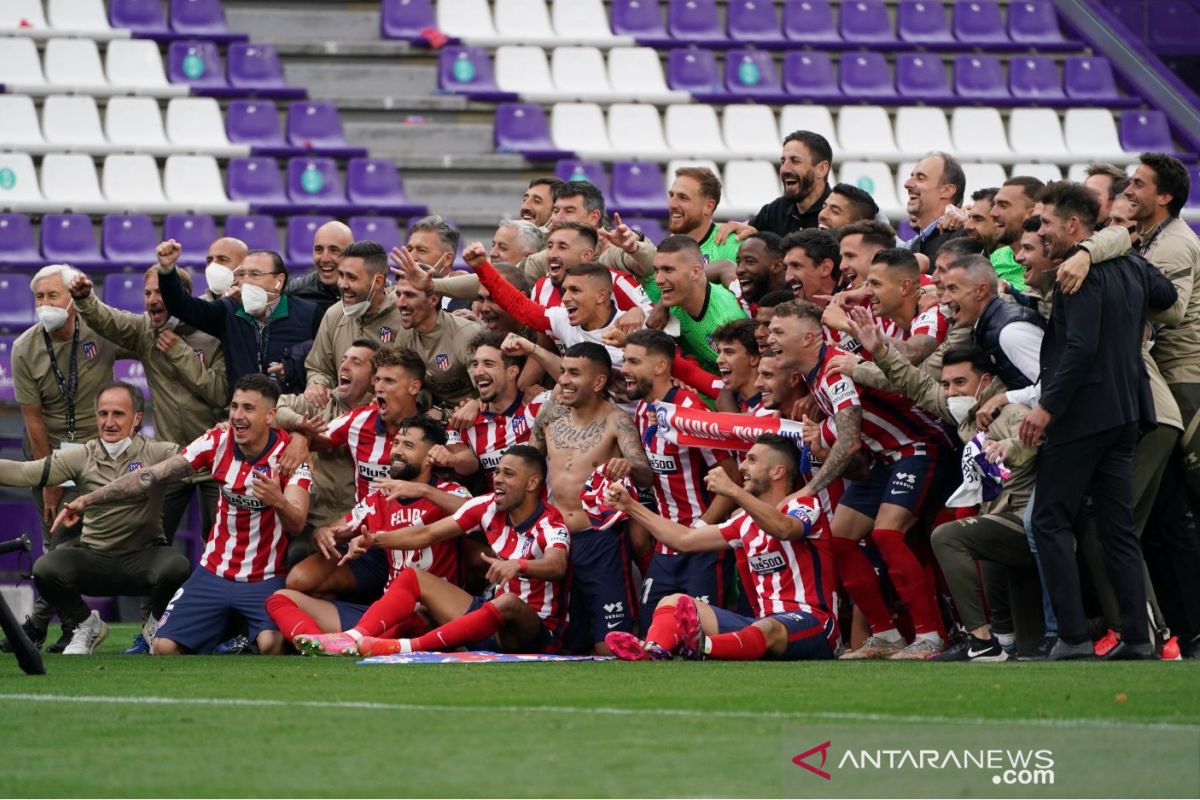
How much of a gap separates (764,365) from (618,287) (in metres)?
1.18

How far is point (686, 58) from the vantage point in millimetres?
17797

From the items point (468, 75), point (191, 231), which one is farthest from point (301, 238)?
point (468, 75)

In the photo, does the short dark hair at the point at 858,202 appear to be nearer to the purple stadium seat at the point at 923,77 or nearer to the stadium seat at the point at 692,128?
the stadium seat at the point at 692,128

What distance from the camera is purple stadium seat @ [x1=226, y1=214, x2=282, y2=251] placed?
15.0 m

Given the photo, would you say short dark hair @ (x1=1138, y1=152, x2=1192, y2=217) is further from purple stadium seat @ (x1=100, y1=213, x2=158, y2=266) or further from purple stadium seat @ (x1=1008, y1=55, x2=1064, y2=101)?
purple stadium seat @ (x1=1008, y1=55, x2=1064, y2=101)

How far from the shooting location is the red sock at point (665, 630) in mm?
8055

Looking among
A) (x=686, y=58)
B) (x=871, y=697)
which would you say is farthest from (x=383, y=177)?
(x=871, y=697)

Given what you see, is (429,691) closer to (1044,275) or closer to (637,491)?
(637,491)

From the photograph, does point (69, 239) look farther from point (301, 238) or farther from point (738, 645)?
point (738, 645)

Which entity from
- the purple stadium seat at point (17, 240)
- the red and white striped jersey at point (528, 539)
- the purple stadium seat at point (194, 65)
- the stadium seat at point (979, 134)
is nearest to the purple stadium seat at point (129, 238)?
the purple stadium seat at point (17, 240)

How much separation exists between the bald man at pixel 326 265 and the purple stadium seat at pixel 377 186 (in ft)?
15.8

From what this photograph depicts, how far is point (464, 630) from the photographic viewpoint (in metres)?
8.53

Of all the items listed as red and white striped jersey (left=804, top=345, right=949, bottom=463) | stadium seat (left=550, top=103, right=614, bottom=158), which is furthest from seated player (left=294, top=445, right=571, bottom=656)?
stadium seat (left=550, top=103, right=614, bottom=158)

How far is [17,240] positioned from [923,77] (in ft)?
29.3
